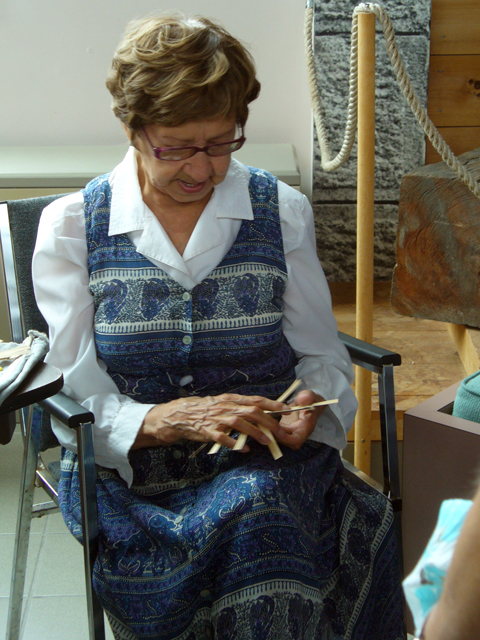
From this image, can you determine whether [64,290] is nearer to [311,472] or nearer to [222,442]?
[222,442]

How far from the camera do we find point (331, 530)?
1.38 meters

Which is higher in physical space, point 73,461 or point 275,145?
point 275,145

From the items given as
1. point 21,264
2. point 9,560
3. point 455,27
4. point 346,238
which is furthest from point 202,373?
Answer: point 455,27

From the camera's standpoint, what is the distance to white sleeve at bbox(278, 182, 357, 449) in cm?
156

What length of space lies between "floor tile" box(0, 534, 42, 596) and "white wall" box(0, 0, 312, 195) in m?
1.66

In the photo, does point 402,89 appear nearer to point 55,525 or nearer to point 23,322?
point 23,322

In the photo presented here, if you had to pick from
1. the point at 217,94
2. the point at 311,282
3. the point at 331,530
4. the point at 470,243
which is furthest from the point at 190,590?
the point at 470,243

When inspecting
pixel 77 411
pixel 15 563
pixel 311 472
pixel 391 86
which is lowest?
pixel 15 563

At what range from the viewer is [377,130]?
2.87 metres

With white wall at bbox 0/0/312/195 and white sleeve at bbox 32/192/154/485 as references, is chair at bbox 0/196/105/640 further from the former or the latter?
white wall at bbox 0/0/312/195

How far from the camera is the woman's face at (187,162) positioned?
1413 mm

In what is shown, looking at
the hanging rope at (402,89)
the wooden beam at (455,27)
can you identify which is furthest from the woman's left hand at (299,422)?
the wooden beam at (455,27)

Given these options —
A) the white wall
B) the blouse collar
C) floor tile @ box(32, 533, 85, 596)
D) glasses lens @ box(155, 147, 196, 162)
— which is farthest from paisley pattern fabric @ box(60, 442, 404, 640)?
the white wall

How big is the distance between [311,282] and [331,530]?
1.81 ft
